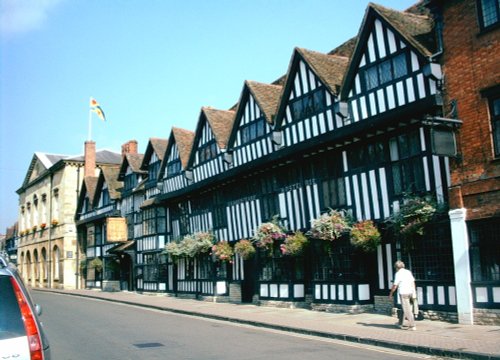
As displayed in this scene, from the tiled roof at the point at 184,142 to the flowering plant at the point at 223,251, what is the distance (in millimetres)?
5942

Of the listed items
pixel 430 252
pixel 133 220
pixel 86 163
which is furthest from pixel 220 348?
pixel 86 163

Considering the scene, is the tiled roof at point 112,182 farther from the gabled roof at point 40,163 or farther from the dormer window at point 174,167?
the gabled roof at point 40,163

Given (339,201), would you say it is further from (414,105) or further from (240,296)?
(240,296)

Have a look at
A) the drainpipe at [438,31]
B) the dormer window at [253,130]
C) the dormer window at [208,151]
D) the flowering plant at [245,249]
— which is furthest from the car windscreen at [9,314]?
the dormer window at [208,151]

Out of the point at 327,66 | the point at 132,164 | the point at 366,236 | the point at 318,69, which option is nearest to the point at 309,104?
the point at 318,69

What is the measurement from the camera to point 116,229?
3706cm

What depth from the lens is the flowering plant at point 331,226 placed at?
17672 millimetres

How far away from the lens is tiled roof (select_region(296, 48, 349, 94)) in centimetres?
1878

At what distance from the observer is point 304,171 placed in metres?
20.4

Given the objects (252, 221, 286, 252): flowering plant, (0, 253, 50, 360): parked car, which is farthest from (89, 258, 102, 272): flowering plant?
(0, 253, 50, 360): parked car

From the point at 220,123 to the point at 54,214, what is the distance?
31514 mm

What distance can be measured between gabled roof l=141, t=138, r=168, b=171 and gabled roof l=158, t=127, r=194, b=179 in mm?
1239

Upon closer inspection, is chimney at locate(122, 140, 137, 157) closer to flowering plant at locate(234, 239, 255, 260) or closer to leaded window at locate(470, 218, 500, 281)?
flowering plant at locate(234, 239, 255, 260)

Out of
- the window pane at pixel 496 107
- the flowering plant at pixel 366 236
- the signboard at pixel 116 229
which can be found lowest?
the flowering plant at pixel 366 236
